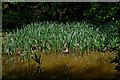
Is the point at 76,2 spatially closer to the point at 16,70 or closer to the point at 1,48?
the point at 1,48

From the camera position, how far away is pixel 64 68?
9242mm

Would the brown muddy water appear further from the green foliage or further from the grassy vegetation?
the green foliage

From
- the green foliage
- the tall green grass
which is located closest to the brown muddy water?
the tall green grass

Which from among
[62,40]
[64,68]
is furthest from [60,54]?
[64,68]

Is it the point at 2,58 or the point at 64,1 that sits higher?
the point at 64,1

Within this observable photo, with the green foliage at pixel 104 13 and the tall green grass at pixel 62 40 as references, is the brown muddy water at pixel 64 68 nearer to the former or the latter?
the tall green grass at pixel 62 40

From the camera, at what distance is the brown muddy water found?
27.8 feet

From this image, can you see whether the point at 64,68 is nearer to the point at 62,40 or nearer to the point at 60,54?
the point at 60,54

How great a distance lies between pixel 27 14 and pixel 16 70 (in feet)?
36.0

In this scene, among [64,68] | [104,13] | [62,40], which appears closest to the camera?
[64,68]

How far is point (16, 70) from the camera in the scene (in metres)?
9.25

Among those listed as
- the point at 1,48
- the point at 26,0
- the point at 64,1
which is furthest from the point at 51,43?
the point at 26,0

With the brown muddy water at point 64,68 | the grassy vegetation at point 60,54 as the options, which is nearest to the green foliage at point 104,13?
the grassy vegetation at point 60,54

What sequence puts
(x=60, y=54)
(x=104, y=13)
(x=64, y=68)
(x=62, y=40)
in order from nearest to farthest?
(x=64, y=68), (x=60, y=54), (x=62, y=40), (x=104, y=13)
